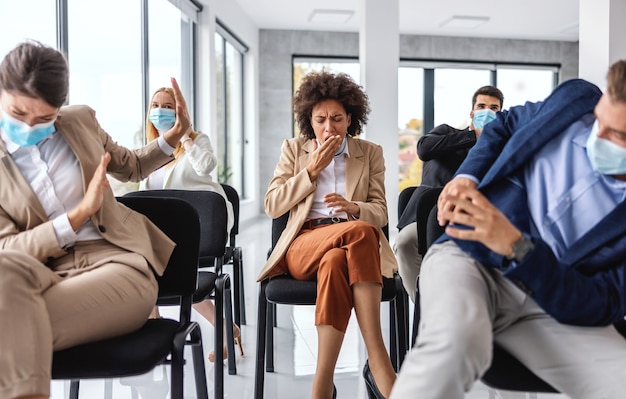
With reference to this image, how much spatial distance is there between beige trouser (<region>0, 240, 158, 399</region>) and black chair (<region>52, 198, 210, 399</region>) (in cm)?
4

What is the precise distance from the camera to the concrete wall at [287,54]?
9898 millimetres

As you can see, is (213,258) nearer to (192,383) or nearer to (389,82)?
(192,383)

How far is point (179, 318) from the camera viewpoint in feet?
5.86

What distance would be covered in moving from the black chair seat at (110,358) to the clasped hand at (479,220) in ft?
2.42

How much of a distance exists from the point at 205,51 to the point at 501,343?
6.00m

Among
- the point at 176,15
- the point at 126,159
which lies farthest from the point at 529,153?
the point at 176,15

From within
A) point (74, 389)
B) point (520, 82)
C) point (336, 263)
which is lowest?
point (74, 389)

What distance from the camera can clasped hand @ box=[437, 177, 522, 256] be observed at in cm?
116

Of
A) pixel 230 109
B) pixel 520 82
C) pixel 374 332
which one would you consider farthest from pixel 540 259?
pixel 520 82

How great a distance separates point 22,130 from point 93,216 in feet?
0.93

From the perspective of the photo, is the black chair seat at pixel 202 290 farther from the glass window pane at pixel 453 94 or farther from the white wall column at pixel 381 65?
the glass window pane at pixel 453 94

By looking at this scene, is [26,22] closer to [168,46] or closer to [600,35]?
[168,46]

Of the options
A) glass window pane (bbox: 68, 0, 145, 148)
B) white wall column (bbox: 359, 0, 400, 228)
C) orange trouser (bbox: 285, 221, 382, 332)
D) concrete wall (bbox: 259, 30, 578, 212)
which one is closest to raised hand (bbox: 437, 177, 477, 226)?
orange trouser (bbox: 285, 221, 382, 332)

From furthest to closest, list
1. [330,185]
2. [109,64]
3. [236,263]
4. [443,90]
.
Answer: [443,90] → [109,64] → [236,263] → [330,185]
